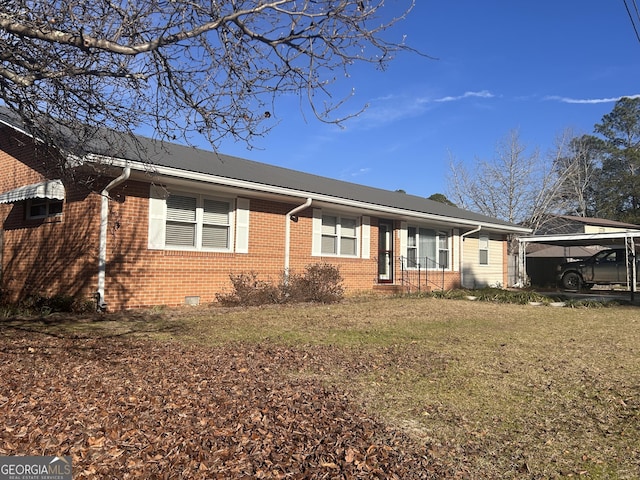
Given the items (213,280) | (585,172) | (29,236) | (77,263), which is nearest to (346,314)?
(213,280)

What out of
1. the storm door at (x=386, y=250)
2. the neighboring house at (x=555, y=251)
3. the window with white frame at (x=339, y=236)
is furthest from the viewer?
the neighboring house at (x=555, y=251)

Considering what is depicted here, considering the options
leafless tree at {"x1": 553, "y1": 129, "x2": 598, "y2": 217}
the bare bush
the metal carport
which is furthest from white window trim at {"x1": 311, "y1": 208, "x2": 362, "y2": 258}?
leafless tree at {"x1": 553, "y1": 129, "x2": 598, "y2": 217}

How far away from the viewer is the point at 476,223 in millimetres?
18141

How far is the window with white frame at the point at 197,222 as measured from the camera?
10.5 metres

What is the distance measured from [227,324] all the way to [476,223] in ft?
41.4

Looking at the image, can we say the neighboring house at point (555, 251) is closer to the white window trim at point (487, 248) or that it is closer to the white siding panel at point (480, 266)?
the white siding panel at point (480, 266)

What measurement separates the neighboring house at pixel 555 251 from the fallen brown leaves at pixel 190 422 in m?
20.1

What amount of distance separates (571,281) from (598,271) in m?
1.06

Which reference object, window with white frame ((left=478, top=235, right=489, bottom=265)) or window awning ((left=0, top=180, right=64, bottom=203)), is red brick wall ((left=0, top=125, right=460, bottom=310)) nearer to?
window awning ((left=0, top=180, right=64, bottom=203))

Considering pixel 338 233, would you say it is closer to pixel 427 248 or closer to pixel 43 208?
pixel 427 248

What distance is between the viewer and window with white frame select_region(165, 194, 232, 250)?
1051 cm

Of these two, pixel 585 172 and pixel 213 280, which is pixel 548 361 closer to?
pixel 213 280

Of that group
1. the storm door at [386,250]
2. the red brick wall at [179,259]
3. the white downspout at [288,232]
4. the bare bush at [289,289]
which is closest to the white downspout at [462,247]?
the storm door at [386,250]

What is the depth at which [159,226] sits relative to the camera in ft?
33.2
